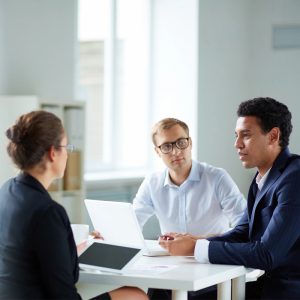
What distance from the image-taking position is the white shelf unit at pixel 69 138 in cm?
436

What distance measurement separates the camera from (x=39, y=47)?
15.8ft

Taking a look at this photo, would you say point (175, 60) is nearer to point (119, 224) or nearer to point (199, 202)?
point (199, 202)

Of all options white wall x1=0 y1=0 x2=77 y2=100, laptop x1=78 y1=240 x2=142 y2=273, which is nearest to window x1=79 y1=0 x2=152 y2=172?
white wall x1=0 y1=0 x2=77 y2=100

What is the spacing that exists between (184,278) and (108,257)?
12.0 inches

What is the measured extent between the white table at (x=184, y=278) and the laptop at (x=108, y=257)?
1.0 inches

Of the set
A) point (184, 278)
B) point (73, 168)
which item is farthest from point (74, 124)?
point (184, 278)

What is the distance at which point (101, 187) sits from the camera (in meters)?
5.41

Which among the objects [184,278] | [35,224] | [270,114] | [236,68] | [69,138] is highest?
[236,68]

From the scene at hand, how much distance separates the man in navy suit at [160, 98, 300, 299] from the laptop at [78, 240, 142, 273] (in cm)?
33

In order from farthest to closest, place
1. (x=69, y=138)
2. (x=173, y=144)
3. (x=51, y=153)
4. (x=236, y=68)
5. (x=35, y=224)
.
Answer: (x=236, y=68) → (x=69, y=138) → (x=173, y=144) → (x=51, y=153) → (x=35, y=224)

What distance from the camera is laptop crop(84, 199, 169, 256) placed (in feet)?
8.90

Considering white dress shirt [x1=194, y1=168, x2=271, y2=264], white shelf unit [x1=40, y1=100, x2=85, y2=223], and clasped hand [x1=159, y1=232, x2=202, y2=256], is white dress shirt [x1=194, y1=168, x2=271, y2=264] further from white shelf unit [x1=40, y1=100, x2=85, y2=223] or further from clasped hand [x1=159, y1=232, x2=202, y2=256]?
white shelf unit [x1=40, y1=100, x2=85, y2=223]

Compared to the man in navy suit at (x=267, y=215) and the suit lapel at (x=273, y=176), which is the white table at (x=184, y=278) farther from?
the suit lapel at (x=273, y=176)

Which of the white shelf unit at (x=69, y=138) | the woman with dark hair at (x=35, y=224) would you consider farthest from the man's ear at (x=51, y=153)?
the white shelf unit at (x=69, y=138)
